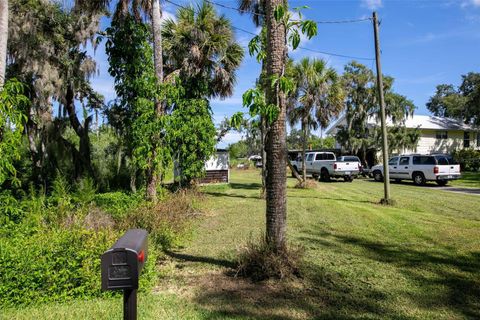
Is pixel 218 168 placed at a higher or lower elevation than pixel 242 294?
higher

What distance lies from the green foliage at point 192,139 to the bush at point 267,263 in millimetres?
8155

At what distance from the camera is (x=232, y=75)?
15000mm

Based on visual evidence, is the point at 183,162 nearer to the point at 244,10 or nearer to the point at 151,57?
the point at 151,57

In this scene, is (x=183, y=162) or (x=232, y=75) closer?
(x=183, y=162)

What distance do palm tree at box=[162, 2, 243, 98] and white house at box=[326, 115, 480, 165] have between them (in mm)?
21415

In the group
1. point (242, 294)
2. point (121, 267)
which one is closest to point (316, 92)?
point (242, 294)

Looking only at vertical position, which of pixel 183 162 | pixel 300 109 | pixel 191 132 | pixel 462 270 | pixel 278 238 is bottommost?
pixel 462 270

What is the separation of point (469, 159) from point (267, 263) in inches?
1296

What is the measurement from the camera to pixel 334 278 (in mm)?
4961

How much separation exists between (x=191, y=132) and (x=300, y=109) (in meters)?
5.89

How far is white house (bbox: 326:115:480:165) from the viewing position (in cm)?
3459

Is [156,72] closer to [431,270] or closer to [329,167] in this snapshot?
[431,270]

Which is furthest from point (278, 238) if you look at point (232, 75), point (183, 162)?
point (232, 75)

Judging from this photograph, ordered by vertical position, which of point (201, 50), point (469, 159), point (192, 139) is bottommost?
point (469, 159)
